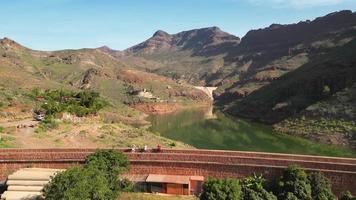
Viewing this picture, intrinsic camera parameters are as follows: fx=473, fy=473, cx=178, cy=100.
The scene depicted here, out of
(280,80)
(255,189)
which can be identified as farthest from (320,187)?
(280,80)

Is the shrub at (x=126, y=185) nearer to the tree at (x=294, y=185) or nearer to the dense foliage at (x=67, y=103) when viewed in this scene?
the tree at (x=294, y=185)

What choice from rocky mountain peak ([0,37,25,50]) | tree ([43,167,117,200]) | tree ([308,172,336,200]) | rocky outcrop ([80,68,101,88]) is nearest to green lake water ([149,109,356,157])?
tree ([308,172,336,200])

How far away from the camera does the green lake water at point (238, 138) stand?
197 feet

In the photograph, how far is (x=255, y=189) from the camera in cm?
3020

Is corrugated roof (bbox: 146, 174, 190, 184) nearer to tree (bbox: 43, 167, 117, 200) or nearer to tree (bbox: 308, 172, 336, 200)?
tree (bbox: 43, 167, 117, 200)

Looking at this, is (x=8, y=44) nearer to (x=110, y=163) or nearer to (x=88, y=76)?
(x=88, y=76)

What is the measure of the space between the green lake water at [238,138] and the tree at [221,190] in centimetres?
3135

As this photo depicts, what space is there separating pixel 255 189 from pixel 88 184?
10939mm

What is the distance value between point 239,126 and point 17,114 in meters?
41.1

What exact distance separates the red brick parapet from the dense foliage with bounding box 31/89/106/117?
28072 millimetres

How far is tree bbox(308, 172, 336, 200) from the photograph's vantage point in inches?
1149

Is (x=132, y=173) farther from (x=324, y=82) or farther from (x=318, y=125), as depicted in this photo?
(x=324, y=82)

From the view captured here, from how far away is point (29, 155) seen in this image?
35.2m

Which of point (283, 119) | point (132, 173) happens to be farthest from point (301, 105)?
point (132, 173)
